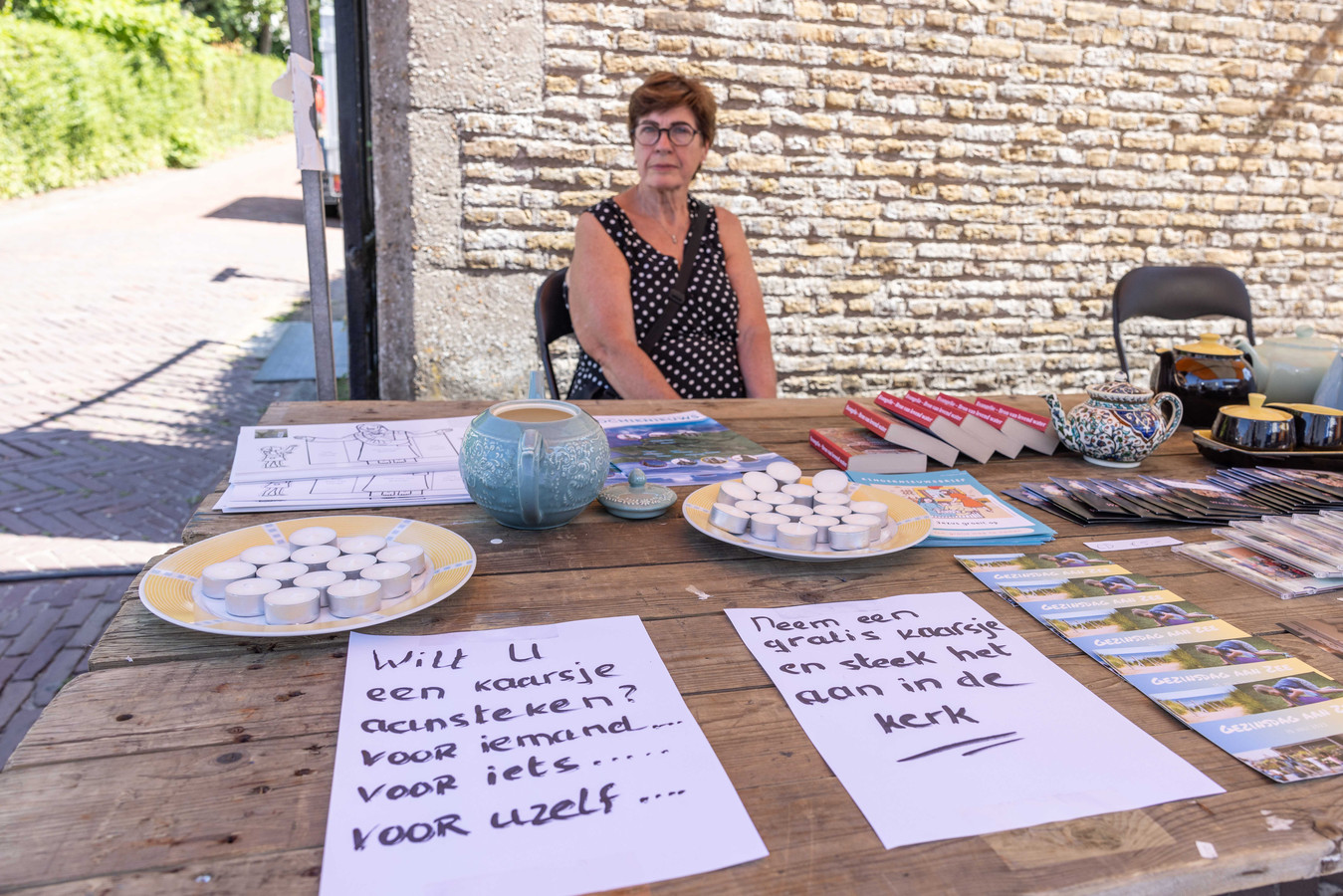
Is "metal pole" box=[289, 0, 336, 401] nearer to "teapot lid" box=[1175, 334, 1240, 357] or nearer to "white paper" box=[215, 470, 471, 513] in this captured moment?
"white paper" box=[215, 470, 471, 513]

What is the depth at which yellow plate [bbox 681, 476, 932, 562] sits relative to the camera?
3.47 feet

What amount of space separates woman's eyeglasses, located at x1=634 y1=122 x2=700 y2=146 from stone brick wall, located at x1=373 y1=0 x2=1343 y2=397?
4.79 feet

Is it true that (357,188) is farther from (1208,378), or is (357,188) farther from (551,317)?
(1208,378)

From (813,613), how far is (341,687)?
481 mm

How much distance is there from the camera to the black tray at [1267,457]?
156 cm

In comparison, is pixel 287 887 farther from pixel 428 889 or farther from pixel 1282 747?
pixel 1282 747

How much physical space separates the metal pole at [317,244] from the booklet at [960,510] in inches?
48.9

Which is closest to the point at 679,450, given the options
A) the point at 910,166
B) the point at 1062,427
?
the point at 1062,427

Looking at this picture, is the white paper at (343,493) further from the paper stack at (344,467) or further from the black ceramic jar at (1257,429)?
the black ceramic jar at (1257,429)

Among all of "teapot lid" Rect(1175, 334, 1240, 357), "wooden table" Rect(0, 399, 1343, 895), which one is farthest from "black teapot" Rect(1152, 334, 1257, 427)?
"wooden table" Rect(0, 399, 1343, 895)

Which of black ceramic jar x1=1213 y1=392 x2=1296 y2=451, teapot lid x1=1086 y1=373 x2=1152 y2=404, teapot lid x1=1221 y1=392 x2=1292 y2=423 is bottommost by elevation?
black ceramic jar x1=1213 y1=392 x2=1296 y2=451

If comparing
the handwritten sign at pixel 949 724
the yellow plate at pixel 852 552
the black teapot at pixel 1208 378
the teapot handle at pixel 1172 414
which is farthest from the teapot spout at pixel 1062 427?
the handwritten sign at pixel 949 724

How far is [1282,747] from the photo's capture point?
75 centimetres

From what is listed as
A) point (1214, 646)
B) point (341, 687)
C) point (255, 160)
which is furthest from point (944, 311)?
point (255, 160)
